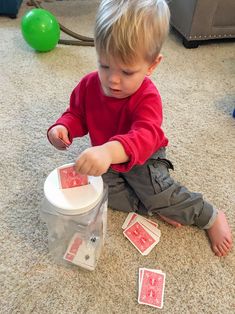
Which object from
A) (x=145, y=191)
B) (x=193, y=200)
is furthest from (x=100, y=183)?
(x=193, y=200)

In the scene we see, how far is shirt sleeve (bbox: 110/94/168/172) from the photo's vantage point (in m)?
0.75

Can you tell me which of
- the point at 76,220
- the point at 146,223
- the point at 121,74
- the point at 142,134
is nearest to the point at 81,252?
the point at 76,220

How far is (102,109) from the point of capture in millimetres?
875

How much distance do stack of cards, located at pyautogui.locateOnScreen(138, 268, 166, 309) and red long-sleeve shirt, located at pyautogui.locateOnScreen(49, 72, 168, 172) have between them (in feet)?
0.87

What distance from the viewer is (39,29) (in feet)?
4.86

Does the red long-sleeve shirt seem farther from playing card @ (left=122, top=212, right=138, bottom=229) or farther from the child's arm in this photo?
playing card @ (left=122, top=212, right=138, bottom=229)

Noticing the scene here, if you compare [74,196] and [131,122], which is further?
[131,122]

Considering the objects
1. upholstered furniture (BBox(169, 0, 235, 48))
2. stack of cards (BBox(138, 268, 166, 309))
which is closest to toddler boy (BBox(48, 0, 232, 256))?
stack of cards (BBox(138, 268, 166, 309))

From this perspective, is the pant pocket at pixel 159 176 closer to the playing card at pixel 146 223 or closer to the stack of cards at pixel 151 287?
the playing card at pixel 146 223

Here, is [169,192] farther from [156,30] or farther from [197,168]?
[156,30]

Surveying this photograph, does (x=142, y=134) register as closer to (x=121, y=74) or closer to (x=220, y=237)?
(x=121, y=74)

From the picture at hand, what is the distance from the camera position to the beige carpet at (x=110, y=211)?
801mm

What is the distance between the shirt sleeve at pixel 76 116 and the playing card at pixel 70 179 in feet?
0.54

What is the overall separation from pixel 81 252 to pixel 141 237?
0.17 meters
